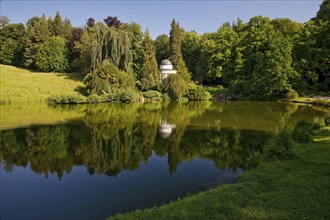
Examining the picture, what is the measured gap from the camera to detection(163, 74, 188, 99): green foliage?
134 ft

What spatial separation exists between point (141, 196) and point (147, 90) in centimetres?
3447

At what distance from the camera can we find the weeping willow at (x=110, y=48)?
131 feet

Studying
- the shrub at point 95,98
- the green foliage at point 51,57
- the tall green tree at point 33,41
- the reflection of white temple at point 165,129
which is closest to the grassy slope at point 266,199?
the reflection of white temple at point 165,129

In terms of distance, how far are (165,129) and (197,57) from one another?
134 ft

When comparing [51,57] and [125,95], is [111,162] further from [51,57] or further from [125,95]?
[51,57]

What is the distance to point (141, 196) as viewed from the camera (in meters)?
8.70

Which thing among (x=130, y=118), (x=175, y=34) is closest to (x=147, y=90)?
(x=175, y=34)

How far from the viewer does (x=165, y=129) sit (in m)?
18.8

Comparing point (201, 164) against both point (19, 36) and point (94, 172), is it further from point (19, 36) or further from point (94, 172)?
point (19, 36)

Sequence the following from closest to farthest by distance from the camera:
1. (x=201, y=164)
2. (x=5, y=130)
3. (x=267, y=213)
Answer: (x=267, y=213) < (x=201, y=164) < (x=5, y=130)

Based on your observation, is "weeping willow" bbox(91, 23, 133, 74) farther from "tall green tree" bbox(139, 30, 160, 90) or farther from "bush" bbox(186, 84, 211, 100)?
"bush" bbox(186, 84, 211, 100)

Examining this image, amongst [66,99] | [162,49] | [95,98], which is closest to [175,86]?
[95,98]

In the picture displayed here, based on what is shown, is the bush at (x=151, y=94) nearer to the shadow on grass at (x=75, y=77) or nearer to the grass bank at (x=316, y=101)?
the shadow on grass at (x=75, y=77)

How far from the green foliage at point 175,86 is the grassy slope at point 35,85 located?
43.1 ft
